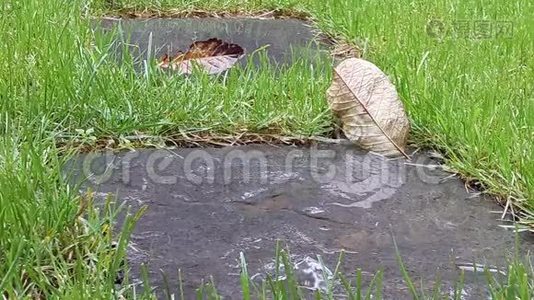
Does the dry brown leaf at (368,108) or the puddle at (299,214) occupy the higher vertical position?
the dry brown leaf at (368,108)

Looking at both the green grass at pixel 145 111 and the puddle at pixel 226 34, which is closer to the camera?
the green grass at pixel 145 111

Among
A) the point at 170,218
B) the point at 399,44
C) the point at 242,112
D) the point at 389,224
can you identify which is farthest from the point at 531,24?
the point at 170,218

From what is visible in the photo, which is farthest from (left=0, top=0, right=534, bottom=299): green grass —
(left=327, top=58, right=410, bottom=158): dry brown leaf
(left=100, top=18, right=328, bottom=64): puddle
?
(left=100, top=18, right=328, bottom=64): puddle

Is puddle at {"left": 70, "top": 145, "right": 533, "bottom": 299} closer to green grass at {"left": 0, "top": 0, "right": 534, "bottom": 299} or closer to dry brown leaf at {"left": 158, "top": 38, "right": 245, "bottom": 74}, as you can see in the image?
green grass at {"left": 0, "top": 0, "right": 534, "bottom": 299}

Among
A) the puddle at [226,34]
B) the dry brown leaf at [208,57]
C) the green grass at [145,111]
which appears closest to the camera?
the green grass at [145,111]

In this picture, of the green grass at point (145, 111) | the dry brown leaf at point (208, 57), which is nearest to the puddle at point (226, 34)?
the dry brown leaf at point (208, 57)

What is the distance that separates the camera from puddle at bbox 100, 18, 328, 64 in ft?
6.99

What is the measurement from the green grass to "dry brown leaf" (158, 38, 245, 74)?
11 centimetres

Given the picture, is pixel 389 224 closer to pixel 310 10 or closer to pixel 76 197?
pixel 76 197

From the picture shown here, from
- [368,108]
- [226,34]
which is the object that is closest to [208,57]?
[226,34]

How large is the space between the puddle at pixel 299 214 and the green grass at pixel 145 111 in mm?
68

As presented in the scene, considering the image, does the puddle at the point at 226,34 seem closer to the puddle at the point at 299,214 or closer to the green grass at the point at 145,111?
the green grass at the point at 145,111

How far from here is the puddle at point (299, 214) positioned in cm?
103

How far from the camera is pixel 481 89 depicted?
167 centimetres
